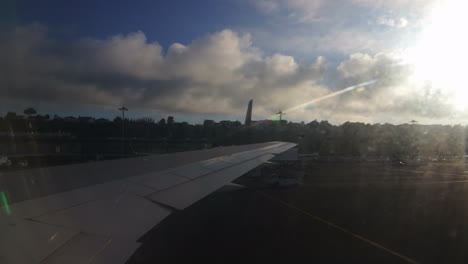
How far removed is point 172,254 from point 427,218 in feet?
28.8

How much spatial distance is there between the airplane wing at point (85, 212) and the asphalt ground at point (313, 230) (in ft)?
7.90

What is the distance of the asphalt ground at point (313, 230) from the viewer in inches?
259

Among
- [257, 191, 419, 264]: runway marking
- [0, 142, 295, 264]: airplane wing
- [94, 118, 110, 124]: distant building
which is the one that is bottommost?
[257, 191, 419, 264]: runway marking

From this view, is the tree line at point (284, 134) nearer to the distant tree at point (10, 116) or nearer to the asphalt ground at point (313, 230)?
the distant tree at point (10, 116)

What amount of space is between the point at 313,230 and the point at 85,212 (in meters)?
7.13

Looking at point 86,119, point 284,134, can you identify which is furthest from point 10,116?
point 284,134

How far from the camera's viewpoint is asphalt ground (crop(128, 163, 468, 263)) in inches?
259

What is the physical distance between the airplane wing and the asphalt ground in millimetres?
2407

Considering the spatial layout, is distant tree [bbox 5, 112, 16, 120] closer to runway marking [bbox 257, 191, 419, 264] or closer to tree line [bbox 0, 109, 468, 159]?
tree line [bbox 0, 109, 468, 159]

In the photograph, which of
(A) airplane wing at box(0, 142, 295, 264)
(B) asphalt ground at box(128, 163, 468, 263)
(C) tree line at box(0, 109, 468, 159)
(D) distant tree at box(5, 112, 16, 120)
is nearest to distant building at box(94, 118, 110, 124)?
(C) tree line at box(0, 109, 468, 159)

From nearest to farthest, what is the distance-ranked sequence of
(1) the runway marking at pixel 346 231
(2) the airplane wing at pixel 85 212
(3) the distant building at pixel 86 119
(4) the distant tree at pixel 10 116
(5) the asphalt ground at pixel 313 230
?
1. (2) the airplane wing at pixel 85 212
2. (5) the asphalt ground at pixel 313 230
3. (1) the runway marking at pixel 346 231
4. (4) the distant tree at pixel 10 116
5. (3) the distant building at pixel 86 119

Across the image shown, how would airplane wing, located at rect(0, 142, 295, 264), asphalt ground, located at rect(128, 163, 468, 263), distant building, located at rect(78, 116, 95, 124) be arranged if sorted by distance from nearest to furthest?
airplane wing, located at rect(0, 142, 295, 264) < asphalt ground, located at rect(128, 163, 468, 263) < distant building, located at rect(78, 116, 95, 124)

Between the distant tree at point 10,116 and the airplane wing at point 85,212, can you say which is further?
the distant tree at point 10,116

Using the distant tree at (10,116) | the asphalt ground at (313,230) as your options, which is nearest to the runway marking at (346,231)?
the asphalt ground at (313,230)
